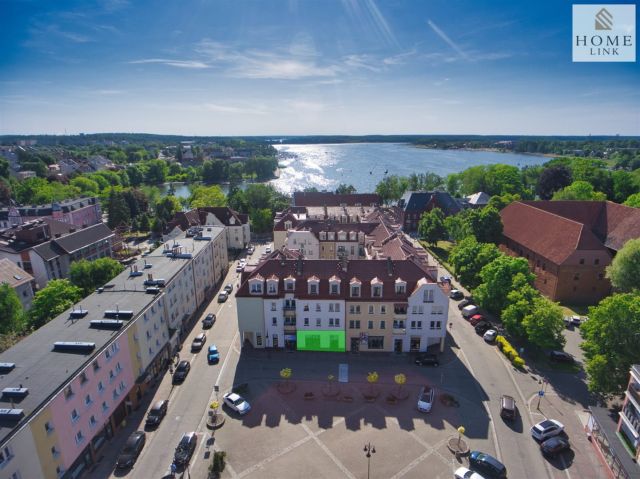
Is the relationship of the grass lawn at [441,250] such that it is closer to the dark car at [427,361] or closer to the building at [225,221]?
the dark car at [427,361]

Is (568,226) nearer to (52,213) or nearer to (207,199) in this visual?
(207,199)

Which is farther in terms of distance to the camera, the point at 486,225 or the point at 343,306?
the point at 486,225

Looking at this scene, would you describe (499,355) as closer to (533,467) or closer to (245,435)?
(533,467)

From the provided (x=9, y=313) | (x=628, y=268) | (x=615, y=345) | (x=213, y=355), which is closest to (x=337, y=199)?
(x=628, y=268)

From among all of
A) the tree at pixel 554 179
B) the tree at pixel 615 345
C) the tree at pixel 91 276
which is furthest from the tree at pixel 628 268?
the tree at pixel 554 179

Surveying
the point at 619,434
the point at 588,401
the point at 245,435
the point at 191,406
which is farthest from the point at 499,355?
the point at 191,406

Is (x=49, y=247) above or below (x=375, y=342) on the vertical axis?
above

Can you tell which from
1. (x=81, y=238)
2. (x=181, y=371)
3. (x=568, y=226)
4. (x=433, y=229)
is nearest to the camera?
(x=181, y=371)
